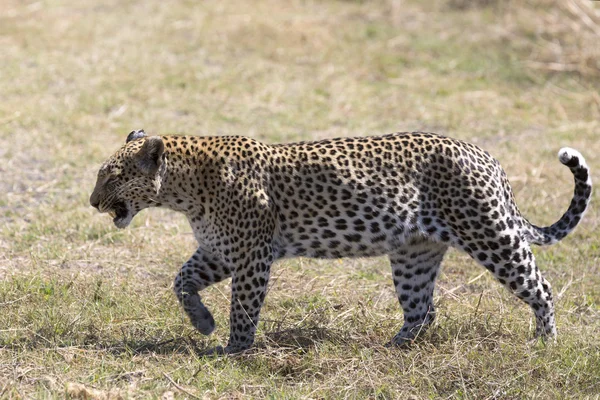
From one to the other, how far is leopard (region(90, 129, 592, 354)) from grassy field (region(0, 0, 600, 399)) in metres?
0.46

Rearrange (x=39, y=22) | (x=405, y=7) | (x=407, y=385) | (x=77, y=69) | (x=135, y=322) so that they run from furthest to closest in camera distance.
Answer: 1. (x=405, y=7)
2. (x=39, y=22)
3. (x=77, y=69)
4. (x=135, y=322)
5. (x=407, y=385)

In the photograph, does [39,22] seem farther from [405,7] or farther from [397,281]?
[397,281]

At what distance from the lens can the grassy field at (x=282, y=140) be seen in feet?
22.5

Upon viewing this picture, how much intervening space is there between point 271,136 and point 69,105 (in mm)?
2943

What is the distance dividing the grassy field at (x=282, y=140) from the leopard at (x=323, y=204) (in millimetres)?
455

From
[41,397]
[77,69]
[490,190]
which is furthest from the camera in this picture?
[77,69]

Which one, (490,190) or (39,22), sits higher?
(490,190)

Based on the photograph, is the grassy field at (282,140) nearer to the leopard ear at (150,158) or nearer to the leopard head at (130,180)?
the leopard head at (130,180)

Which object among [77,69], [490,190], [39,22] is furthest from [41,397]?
[39,22]

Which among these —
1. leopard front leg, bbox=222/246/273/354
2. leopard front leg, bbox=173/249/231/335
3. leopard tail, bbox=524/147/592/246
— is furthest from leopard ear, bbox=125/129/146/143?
leopard tail, bbox=524/147/592/246

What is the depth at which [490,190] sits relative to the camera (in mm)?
7180

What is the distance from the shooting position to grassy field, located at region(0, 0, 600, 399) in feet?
22.5

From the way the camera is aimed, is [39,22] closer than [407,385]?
No

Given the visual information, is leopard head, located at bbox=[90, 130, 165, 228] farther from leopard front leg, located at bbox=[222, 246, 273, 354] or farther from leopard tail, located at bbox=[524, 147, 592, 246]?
leopard tail, located at bbox=[524, 147, 592, 246]
